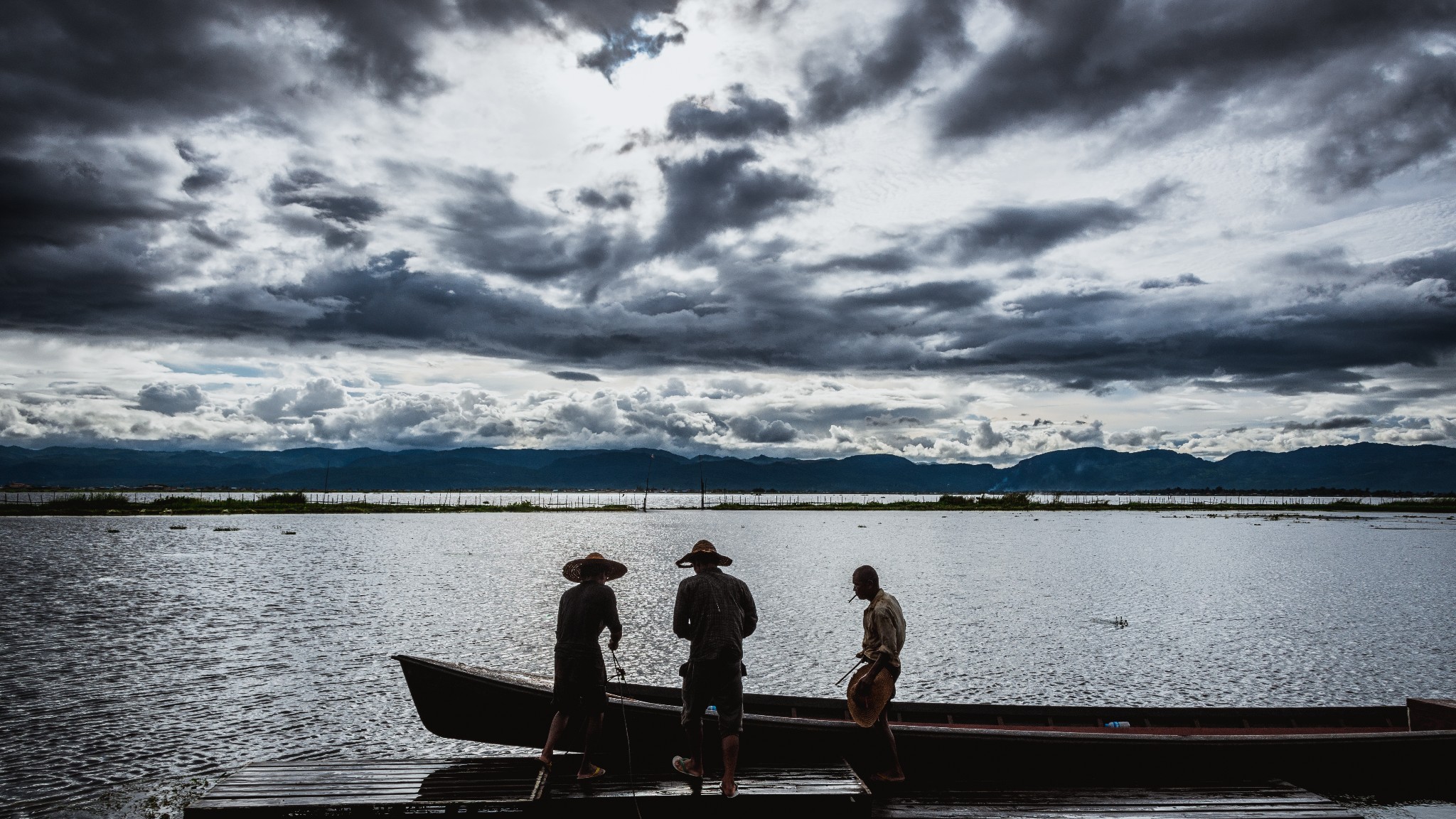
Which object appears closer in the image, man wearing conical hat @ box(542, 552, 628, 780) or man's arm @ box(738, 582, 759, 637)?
man's arm @ box(738, 582, 759, 637)

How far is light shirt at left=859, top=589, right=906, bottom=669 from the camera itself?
36.2 ft

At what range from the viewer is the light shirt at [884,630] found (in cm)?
1105

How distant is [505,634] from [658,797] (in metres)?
24.1

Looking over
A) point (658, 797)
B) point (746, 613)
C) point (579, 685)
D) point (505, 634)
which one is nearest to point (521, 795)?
point (579, 685)

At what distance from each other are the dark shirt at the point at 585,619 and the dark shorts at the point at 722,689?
4.11 feet

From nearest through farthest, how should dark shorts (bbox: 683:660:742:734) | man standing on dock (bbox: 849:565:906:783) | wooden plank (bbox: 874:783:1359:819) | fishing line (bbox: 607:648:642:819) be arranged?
fishing line (bbox: 607:648:642:819) → dark shorts (bbox: 683:660:742:734) → wooden plank (bbox: 874:783:1359:819) → man standing on dock (bbox: 849:565:906:783)

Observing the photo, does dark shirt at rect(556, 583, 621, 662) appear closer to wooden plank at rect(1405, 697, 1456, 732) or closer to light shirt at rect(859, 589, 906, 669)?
light shirt at rect(859, 589, 906, 669)

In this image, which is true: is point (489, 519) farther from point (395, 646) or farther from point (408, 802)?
point (408, 802)

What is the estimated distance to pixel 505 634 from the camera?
108 ft

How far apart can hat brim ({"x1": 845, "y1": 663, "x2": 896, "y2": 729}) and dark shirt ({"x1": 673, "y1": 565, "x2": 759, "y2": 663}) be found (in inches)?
70.0

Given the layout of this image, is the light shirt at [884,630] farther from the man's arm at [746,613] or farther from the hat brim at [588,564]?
the hat brim at [588,564]

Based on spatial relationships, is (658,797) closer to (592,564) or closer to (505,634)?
(592,564)

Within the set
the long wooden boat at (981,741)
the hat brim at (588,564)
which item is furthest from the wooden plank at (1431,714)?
the hat brim at (588,564)

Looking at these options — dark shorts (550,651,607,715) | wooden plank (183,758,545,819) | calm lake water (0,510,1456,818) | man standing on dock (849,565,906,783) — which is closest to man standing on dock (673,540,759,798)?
dark shorts (550,651,607,715)
